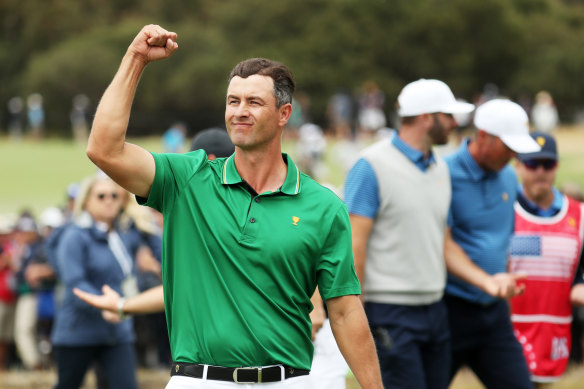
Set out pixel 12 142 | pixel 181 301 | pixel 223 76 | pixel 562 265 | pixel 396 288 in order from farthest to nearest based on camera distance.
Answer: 1. pixel 223 76
2. pixel 12 142
3. pixel 562 265
4. pixel 396 288
5. pixel 181 301

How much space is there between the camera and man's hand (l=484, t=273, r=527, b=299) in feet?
19.5

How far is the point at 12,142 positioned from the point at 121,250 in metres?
45.1

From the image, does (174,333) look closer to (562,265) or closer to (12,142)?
(562,265)

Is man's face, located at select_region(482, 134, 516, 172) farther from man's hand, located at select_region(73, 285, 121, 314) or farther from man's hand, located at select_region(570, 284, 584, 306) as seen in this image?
man's hand, located at select_region(73, 285, 121, 314)

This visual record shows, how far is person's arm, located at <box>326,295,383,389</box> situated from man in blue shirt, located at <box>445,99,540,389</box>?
2.30m

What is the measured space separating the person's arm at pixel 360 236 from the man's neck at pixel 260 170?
5.51 feet

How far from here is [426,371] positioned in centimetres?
609

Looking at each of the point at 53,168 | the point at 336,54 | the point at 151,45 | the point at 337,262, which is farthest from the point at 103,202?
the point at 336,54

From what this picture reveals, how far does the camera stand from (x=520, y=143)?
20.7ft

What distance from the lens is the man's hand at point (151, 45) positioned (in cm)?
381

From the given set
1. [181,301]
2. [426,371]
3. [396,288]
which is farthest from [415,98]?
[181,301]

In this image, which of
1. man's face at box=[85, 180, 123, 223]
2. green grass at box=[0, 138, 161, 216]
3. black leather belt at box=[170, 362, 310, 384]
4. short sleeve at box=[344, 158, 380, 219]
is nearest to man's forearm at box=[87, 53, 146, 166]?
black leather belt at box=[170, 362, 310, 384]

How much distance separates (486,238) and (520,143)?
64 centimetres

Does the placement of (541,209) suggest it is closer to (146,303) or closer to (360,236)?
(360,236)
